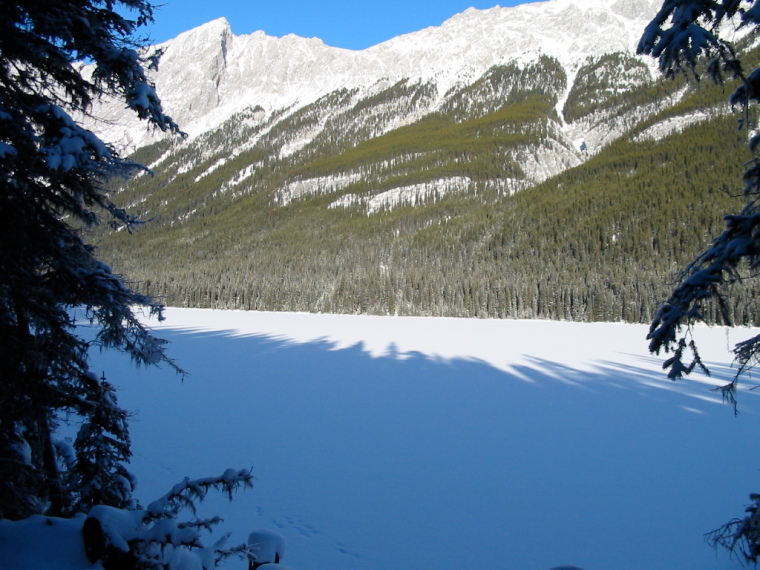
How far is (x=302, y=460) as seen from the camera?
26.3 feet

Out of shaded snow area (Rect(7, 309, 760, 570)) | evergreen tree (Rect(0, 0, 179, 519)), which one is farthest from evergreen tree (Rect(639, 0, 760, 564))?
evergreen tree (Rect(0, 0, 179, 519))

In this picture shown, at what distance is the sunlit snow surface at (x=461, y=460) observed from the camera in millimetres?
5453

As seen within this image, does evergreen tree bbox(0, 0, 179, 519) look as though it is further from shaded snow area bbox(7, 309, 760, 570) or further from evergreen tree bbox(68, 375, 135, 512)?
shaded snow area bbox(7, 309, 760, 570)

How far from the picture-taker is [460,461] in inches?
313

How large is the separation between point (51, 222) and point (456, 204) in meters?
112

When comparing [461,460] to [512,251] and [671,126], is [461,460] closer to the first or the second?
[512,251]

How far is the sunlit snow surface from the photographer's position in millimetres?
5453

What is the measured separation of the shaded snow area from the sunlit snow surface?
0.11 ft

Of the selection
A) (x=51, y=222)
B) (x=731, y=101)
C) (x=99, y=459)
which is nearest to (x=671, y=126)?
(x=731, y=101)

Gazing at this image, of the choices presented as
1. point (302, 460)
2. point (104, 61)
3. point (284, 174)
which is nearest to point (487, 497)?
point (302, 460)

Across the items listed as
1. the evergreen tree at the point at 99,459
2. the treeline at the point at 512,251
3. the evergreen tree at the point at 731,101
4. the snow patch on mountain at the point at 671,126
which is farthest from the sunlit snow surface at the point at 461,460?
the snow patch on mountain at the point at 671,126

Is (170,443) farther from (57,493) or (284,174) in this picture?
(284,174)

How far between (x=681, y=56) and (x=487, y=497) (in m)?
6.08

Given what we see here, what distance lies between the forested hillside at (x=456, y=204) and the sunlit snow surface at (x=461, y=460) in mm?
6520
